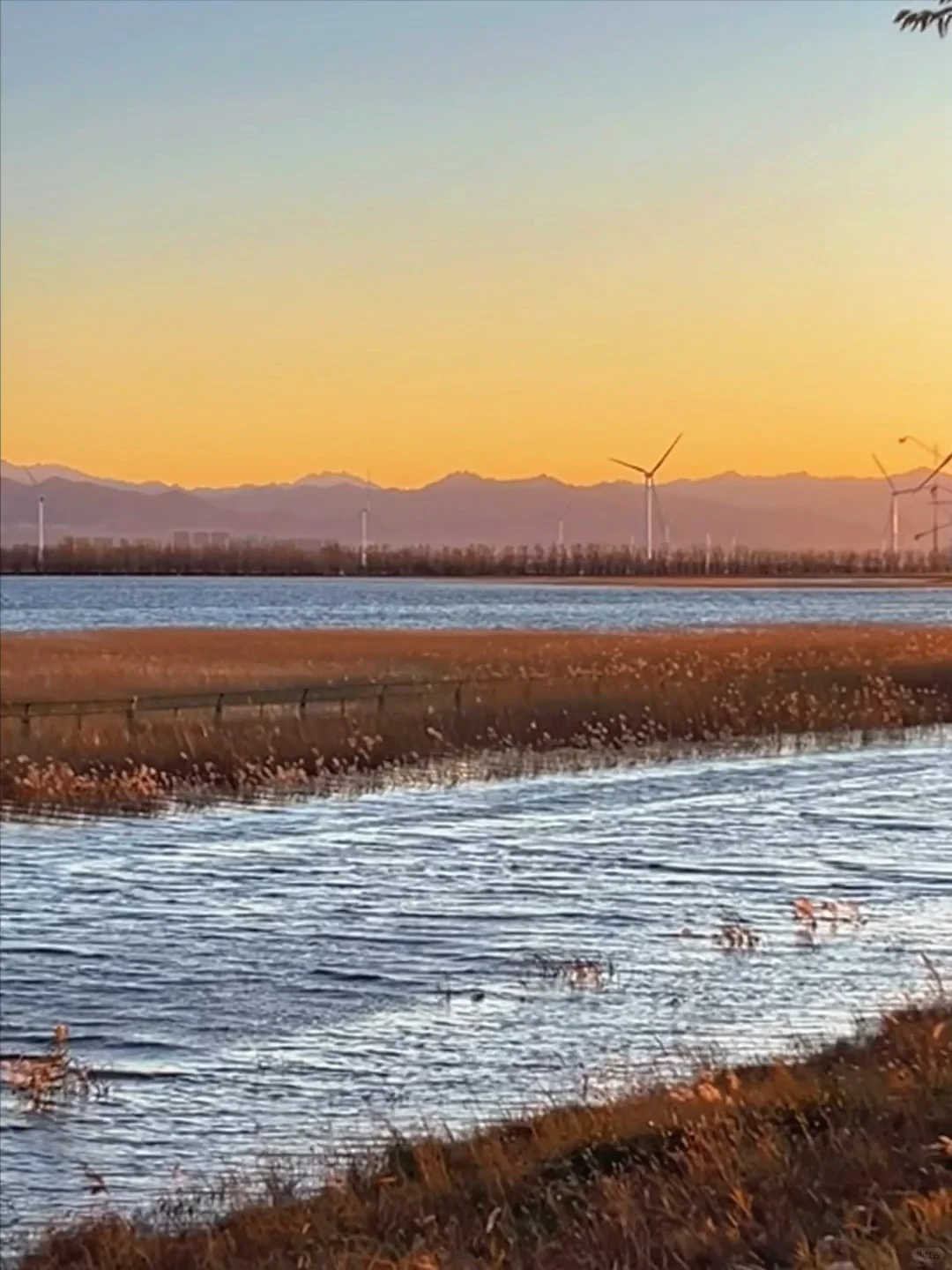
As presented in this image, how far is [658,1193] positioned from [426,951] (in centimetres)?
1118

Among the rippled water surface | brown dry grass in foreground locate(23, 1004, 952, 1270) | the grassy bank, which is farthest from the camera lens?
the grassy bank

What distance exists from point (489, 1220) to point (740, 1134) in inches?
53.9

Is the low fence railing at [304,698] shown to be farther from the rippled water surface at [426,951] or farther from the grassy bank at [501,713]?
Result: the rippled water surface at [426,951]

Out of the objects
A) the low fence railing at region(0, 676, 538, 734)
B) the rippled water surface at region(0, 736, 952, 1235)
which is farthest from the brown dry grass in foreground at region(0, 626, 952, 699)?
the low fence railing at region(0, 676, 538, 734)

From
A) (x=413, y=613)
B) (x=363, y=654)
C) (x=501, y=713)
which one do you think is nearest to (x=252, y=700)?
(x=501, y=713)

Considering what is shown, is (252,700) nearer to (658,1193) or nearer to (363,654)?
(363,654)

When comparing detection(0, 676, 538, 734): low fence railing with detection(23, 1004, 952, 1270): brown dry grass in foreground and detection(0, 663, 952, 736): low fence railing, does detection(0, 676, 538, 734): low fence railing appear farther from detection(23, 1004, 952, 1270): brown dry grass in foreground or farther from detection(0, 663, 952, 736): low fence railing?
detection(23, 1004, 952, 1270): brown dry grass in foreground

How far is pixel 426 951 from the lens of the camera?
19.3 m

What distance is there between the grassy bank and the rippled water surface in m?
0.80

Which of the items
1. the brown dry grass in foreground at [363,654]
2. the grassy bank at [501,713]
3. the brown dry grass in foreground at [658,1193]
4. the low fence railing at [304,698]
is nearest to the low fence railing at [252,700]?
the low fence railing at [304,698]

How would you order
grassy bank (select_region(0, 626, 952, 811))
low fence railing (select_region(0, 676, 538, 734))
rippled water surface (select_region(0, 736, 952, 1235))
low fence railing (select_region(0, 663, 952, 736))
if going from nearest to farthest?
rippled water surface (select_region(0, 736, 952, 1235)) < grassy bank (select_region(0, 626, 952, 811)) < low fence railing (select_region(0, 663, 952, 736)) < low fence railing (select_region(0, 676, 538, 734))

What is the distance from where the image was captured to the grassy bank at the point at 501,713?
65.2ft

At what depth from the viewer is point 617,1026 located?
15406 millimetres

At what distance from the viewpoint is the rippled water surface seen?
13.6 m
